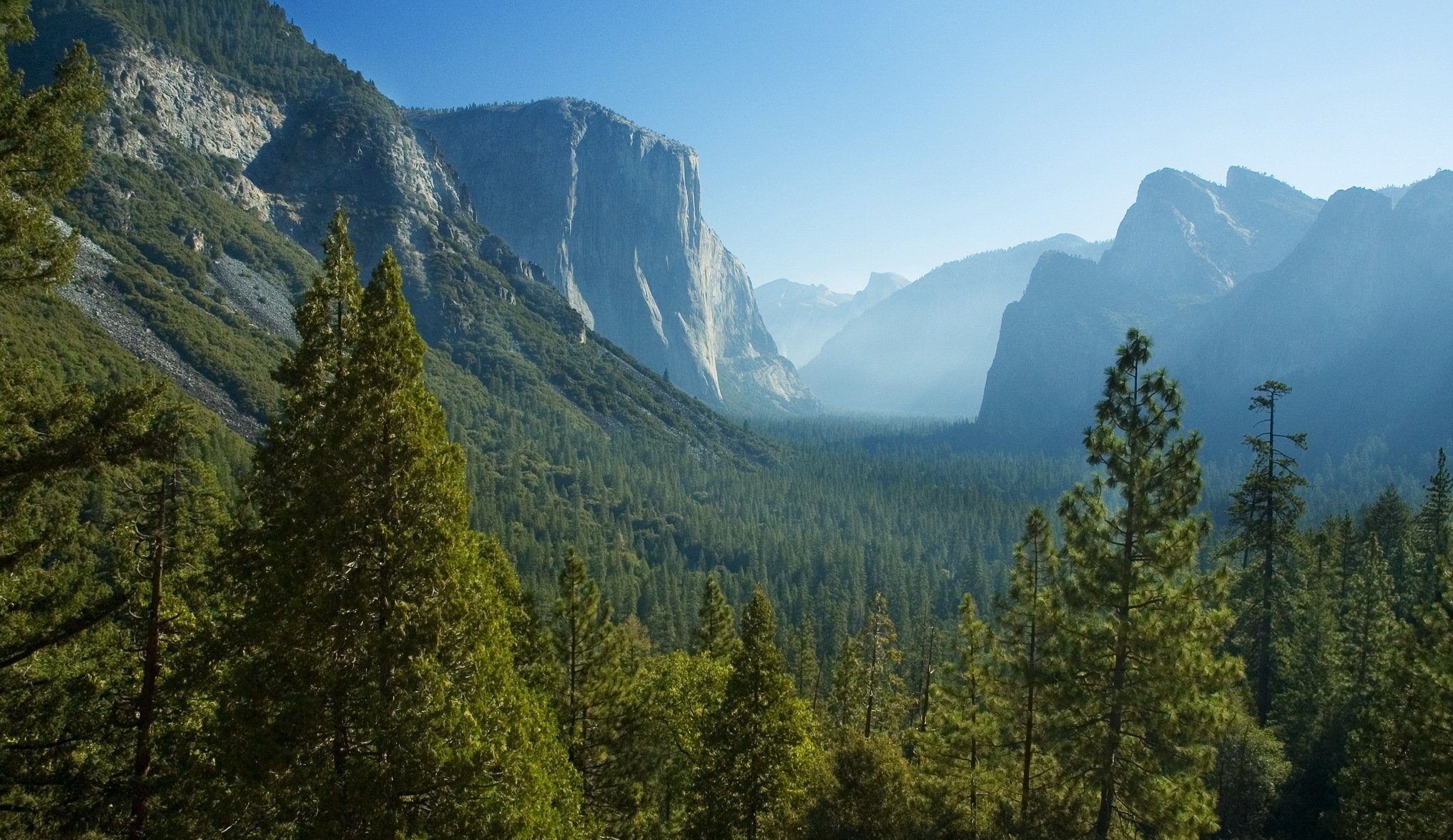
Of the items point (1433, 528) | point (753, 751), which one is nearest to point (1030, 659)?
point (753, 751)

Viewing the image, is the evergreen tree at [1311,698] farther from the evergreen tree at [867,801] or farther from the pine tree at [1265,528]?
the evergreen tree at [867,801]

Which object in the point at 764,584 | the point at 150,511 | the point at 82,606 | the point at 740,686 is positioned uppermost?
the point at 150,511

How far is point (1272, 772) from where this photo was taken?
26141mm

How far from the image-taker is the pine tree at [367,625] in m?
9.26

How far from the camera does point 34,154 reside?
10.2 m

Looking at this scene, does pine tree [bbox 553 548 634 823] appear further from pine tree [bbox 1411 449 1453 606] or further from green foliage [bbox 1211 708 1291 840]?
pine tree [bbox 1411 449 1453 606]

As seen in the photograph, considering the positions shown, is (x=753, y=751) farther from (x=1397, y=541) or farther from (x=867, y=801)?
(x=1397, y=541)

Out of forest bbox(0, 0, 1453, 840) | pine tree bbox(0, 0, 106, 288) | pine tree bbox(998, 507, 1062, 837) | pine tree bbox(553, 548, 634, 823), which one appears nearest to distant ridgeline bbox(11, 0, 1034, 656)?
pine tree bbox(553, 548, 634, 823)

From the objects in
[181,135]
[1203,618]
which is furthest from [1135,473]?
[181,135]

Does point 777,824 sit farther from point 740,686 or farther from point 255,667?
point 255,667

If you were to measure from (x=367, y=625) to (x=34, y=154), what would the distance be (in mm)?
8394

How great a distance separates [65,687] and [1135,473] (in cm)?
1986

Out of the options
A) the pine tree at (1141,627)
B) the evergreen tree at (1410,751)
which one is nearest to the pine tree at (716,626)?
the pine tree at (1141,627)

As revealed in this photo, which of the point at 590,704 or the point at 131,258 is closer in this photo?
the point at 590,704
